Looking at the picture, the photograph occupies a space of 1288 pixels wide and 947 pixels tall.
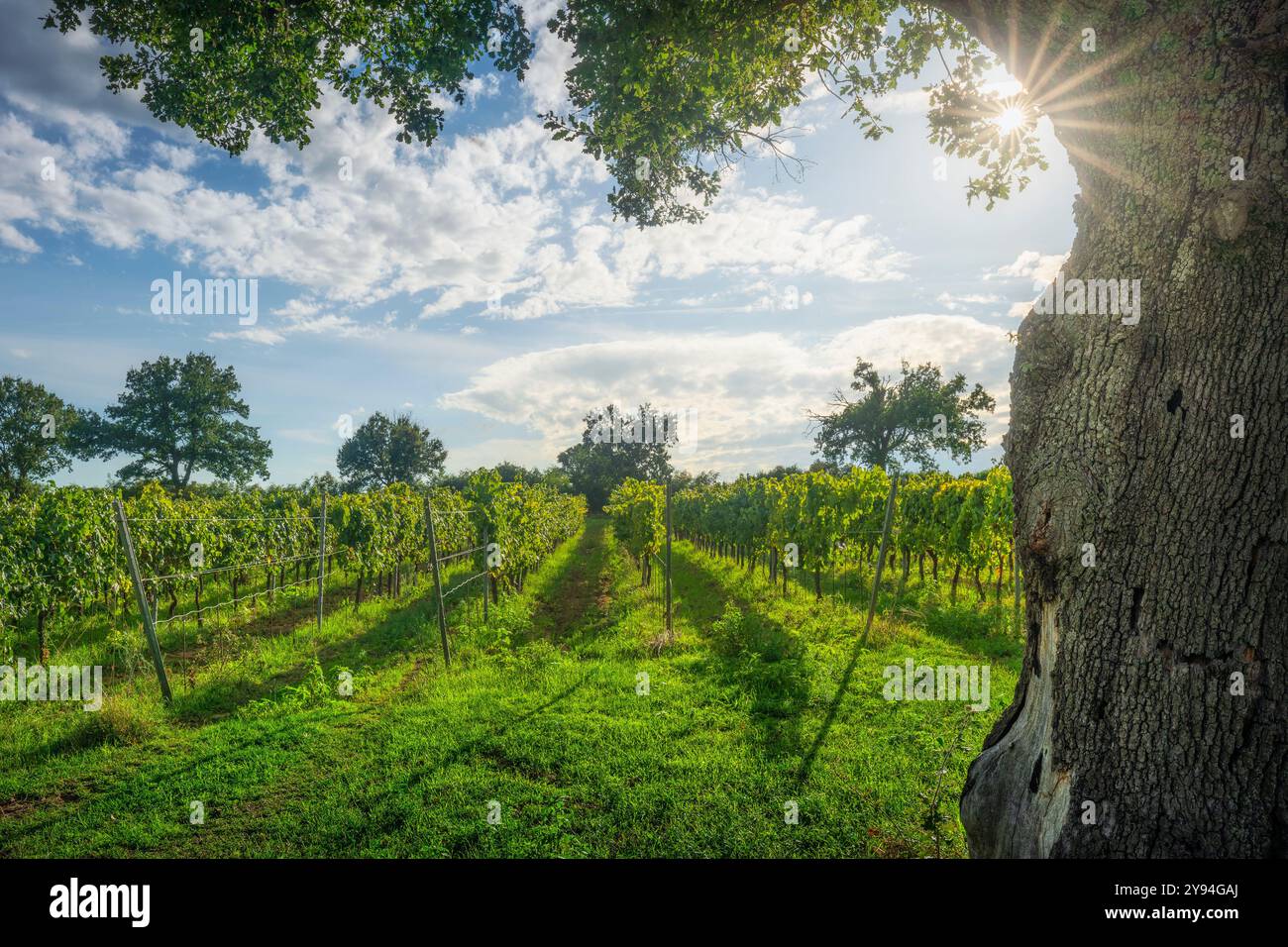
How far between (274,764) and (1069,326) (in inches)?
273

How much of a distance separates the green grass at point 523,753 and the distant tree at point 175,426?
4969 cm

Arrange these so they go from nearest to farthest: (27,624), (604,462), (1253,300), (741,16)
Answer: (1253,300)
(741,16)
(27,624)
(604,462)

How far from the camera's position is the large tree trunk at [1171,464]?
86.6 inches

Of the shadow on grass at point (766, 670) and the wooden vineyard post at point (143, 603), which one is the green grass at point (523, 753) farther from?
the wooden vineyard post at point (143, 603)

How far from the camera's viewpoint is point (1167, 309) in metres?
2.36

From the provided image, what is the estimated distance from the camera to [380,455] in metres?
79.9

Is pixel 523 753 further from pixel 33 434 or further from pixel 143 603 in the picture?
pixel 33 434

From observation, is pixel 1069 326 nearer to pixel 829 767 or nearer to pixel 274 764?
pixel 829 767

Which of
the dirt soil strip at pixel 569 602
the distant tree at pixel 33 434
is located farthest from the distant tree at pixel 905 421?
the distant tree at pixel 33 434

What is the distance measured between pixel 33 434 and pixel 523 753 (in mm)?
62252

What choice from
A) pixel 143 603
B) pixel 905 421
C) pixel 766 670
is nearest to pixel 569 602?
pixel 766 670
